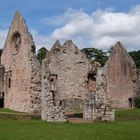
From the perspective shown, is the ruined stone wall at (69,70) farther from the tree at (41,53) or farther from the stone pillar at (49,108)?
the tree at (41,53)

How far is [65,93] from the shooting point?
38.2 metres

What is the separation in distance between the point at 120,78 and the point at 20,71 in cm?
1360

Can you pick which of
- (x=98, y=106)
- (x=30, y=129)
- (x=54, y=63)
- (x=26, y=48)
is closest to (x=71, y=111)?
(x=54, y=63)

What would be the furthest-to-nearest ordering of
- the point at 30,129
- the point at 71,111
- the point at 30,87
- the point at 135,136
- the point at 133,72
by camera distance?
1. the point at 133,72
2. the point at 71,111
3. the point at 30,87
4. the point at 30,129
5. the point at 135,136

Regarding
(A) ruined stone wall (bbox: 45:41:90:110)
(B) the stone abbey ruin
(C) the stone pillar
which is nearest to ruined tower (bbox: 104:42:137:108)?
(B) the stone abbey ruin

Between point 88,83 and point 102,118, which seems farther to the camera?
point 88,83

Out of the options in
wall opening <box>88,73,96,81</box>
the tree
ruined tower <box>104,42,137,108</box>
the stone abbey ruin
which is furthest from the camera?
the tree

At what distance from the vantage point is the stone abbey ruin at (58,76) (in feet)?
113

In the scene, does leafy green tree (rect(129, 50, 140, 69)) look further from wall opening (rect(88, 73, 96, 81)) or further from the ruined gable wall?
the ruined gable wall

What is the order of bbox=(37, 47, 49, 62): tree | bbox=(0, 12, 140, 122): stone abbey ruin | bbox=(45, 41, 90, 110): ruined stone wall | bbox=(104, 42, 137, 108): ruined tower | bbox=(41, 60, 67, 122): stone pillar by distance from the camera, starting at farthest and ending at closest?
bbox=(37, 47, 49, 62): tree < bbox=(104, 42, 137, 108): ruined tower < bbox=(45, 41, 90, 110): ruined stone wall < bbox=(0, 12, 140, 122): stone abbey ruin < bbox=(41, 60, 67, 122): stone pillar

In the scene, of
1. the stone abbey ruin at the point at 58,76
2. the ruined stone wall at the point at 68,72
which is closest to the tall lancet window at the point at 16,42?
the stone abbey ruin at the point at 58,76

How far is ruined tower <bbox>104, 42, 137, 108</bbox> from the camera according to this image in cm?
4431

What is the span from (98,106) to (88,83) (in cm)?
1159

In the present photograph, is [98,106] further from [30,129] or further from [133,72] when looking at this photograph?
[133,72]
